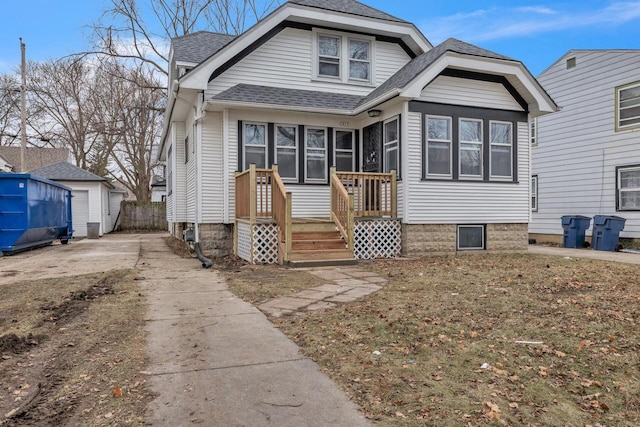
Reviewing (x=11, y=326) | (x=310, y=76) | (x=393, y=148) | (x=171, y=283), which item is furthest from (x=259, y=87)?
(x=11, y=326)

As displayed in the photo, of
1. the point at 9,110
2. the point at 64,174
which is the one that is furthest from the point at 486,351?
the point at 9,110

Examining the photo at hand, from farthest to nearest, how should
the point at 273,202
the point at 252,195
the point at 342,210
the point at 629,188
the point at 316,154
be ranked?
the point at 629,188
the point at 316,154
the point at 342,210
the point at 273,202
the point at 252,195

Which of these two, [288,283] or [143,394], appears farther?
[288,283]

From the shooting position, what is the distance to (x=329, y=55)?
1205cm

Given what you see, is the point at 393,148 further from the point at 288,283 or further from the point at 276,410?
the point at 276,410

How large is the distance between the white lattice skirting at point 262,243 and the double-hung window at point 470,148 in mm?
5102

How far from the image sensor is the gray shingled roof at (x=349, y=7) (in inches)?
458

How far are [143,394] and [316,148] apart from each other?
922cm

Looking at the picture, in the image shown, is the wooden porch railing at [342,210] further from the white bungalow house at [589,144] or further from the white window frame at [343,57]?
the white bungalow house at [589,144]

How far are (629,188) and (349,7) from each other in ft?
34.0

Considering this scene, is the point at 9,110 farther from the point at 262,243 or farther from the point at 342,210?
the point at 342,210

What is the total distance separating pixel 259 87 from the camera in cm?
1105

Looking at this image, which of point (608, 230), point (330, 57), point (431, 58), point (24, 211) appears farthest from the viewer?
point (608, 230)

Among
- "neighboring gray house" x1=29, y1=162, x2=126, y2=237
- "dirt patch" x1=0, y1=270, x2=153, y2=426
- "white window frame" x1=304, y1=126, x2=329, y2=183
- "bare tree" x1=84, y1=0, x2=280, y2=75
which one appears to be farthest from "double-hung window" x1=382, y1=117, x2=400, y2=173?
"bare tree" x1=84, y1=0, x2=280, y2=75
